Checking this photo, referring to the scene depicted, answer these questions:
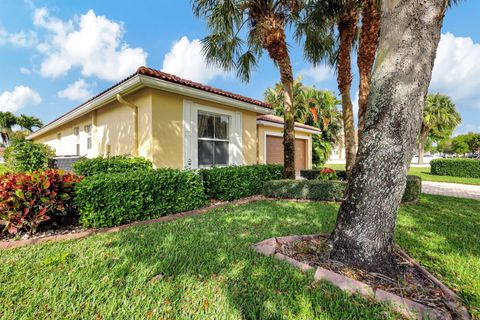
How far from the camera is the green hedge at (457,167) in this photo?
15500 millimetres

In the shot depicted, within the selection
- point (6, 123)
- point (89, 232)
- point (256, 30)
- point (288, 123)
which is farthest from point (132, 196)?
point (6, 123)

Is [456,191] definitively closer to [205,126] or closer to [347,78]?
[347,78]

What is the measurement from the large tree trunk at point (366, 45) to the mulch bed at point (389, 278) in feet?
13.8

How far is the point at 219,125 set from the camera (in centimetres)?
834

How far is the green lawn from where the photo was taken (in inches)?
71.7

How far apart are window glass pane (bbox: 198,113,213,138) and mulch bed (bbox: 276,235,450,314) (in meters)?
5.60

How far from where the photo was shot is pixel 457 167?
16.2 meters

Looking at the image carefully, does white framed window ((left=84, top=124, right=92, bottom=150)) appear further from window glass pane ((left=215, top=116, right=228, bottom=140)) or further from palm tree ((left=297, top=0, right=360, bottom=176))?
palm tree ((left=297, top=0, right=360, bottom=176))

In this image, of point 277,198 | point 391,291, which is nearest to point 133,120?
point 277,198

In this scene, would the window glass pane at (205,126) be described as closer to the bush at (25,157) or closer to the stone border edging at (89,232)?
the stone border edging at (89,232)

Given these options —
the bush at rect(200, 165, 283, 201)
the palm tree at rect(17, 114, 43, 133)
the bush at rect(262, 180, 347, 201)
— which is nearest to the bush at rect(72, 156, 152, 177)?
the bush at rect(200, 165, 283, 201)

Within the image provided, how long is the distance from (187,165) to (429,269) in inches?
244

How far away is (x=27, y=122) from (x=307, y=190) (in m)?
37.4

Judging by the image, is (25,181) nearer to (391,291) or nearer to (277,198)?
(391,291)
